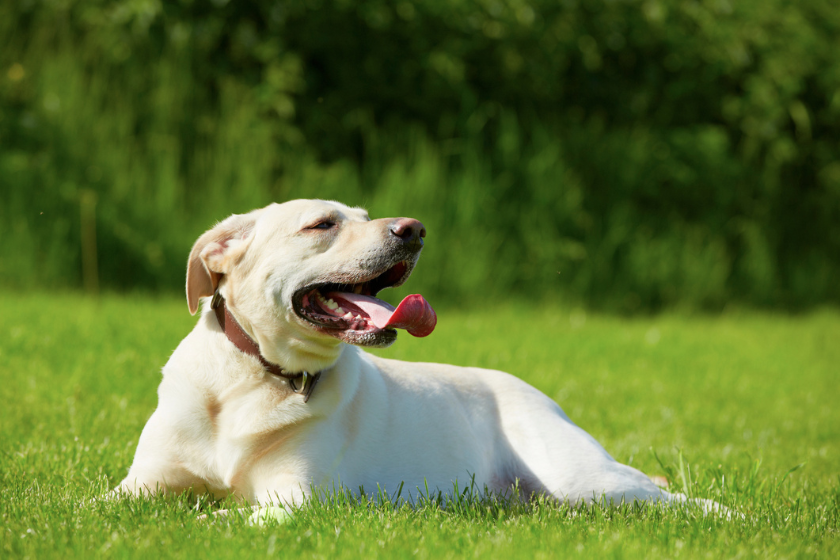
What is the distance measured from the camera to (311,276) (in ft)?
10.1

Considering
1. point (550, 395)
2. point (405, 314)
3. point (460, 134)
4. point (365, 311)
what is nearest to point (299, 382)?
point (365, 311)

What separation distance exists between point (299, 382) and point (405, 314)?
22.6 inches

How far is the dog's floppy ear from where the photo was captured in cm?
318

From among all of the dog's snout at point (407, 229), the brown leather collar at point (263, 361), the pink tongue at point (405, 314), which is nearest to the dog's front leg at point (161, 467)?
the brown leather collar at point (263, 361)

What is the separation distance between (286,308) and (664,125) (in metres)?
8.71

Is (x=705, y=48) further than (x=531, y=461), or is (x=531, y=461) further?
(x=705, y=48)

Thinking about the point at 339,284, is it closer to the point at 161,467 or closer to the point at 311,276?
the point at 311,276

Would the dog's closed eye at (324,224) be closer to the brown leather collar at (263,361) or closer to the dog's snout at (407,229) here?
the dog's snout at (407,229)

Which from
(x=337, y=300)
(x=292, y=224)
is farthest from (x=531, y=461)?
(x=292, y=224)

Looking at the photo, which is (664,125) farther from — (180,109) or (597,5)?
(180,109)

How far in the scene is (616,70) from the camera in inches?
411

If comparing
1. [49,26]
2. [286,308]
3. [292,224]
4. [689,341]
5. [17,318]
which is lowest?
[689,341]

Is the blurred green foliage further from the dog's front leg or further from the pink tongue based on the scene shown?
the pink tongue

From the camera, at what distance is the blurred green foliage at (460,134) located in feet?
26.9
